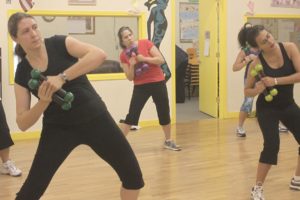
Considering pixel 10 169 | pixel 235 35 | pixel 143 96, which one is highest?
pixel 235 35

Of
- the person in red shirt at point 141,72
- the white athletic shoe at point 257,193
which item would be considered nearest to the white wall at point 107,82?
the person in red shirt at point 141,72

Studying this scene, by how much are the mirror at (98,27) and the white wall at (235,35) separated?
145 centimetres

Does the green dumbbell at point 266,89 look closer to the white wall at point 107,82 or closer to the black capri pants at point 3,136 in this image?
the black capri pants at point 3,136

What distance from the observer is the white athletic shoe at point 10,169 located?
4.11 meters

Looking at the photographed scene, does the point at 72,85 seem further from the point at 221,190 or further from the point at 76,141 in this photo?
the point at 221,190

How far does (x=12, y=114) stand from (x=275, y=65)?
3.68m

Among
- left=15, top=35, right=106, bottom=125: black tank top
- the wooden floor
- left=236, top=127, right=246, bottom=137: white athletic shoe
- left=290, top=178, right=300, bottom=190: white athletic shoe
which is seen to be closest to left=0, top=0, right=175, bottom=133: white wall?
the wooden floor

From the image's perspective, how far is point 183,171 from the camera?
13.8ft

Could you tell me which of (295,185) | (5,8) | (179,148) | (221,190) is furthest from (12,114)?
(295,185)

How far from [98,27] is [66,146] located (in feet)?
14.3

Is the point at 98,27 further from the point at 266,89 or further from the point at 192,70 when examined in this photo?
the point at 266,89

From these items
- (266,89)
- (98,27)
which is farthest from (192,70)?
(266,89)

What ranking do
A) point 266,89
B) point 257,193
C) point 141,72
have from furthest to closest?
point 141,72, point 257,193, point 266,89

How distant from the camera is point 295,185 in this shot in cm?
362
